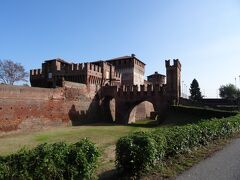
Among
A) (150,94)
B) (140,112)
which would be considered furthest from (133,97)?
(140,112)

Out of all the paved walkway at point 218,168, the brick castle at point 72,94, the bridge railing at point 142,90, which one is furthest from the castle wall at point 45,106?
the paved walkway at point 218,168

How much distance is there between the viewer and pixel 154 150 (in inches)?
337

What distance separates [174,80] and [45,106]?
1571 cm

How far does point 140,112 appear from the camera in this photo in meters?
45.0

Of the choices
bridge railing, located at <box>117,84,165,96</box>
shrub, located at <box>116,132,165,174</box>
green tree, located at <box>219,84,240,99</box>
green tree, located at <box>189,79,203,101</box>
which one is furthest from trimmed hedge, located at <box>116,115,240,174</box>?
green tree, located at <box>219,84,240,99</box>

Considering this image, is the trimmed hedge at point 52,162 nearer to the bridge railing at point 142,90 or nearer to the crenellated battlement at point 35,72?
the bridge railing at point 142,90

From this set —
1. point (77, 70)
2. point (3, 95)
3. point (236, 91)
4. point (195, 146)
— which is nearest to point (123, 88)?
point (77, 70)

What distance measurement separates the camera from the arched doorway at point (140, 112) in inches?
1622

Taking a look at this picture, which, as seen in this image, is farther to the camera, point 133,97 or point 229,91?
point 229,91

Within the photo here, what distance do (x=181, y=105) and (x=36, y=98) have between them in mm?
16940

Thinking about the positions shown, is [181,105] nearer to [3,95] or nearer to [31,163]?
[3,95]

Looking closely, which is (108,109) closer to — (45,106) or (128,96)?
(128,96)

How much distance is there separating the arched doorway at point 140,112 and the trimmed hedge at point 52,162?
32.6 metres

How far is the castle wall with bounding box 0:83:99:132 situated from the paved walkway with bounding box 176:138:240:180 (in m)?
18.4
